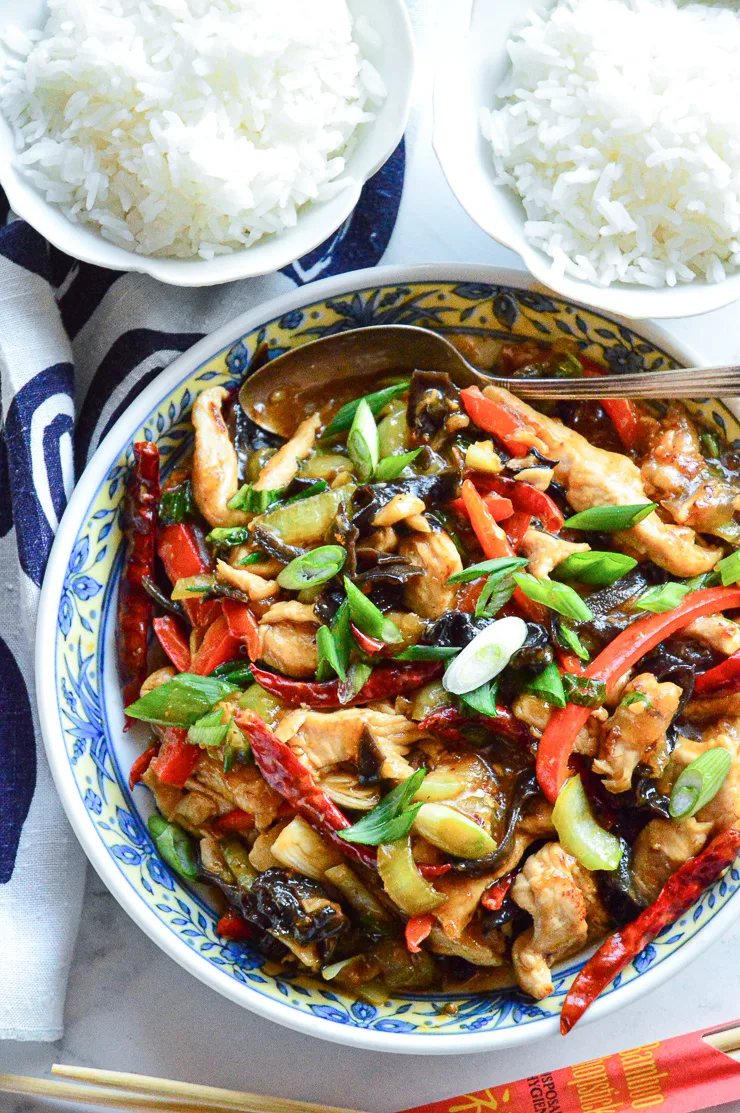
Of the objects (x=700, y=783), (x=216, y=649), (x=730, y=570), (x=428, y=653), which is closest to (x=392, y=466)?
(x=428, y=653)

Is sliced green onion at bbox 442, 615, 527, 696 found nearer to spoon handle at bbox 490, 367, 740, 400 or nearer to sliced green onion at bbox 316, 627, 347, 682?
sliced green onion at bbox 316, 627, 347, 682

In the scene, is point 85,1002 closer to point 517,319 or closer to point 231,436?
point 231,436

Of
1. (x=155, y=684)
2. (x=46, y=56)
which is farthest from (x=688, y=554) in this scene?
(x=46, y=56)

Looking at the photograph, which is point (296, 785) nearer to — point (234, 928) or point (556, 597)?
point (234, 928)

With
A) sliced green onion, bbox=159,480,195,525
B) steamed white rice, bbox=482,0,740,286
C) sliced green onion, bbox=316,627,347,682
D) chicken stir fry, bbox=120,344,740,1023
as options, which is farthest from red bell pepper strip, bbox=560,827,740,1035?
sliced green onion, bbox=159,480,195,525

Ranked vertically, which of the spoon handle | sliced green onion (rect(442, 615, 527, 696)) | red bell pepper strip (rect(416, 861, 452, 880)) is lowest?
red bell pepper strip (rect(416, 861, 452, 880))

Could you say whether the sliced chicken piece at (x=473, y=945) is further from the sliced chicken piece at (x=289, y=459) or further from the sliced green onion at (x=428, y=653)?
the sliced chicken piece at (x=289, y=459)

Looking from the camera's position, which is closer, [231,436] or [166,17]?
[166,17]
